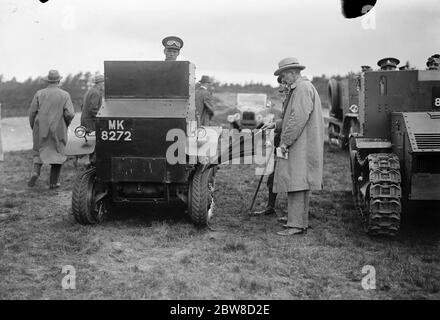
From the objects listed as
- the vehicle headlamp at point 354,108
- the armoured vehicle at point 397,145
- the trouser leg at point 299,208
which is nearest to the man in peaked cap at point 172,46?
the armoured vehicle at point 397,145

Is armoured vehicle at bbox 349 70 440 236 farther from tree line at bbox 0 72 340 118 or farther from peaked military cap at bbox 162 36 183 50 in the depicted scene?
tree line at bbox 0 72 340 118

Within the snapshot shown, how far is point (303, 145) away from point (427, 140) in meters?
1.47

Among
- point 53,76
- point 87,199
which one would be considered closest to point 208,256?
point 87,199

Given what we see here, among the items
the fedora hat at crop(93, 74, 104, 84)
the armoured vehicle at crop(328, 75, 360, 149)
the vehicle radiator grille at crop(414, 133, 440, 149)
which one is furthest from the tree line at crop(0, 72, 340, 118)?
the vehicle radiator grille at crop(414, 133, 440, 149)

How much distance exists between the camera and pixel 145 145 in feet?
21.7

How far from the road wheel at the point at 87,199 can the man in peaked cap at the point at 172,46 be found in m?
2.46

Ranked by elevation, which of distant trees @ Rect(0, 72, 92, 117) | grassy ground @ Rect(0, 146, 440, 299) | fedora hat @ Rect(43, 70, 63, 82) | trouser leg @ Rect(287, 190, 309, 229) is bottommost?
grassy ground @ Rect(0, 146, 440, 299)

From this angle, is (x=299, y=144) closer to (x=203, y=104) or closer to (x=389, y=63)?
(x=389, y=63)

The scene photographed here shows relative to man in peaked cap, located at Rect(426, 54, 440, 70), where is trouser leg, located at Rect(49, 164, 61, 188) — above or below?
below

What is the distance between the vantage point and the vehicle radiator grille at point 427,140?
19.6 feet

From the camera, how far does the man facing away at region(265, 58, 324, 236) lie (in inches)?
262

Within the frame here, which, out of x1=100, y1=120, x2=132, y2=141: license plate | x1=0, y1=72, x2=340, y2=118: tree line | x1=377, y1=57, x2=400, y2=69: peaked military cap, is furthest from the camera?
x1=0, y1=72, x2=340, y2=118: tree line

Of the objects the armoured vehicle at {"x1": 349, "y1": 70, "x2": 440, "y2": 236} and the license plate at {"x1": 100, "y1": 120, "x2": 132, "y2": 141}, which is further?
the license plate at {"x1": 100, "y1": 120, "x2": 132, "y2": 141}
